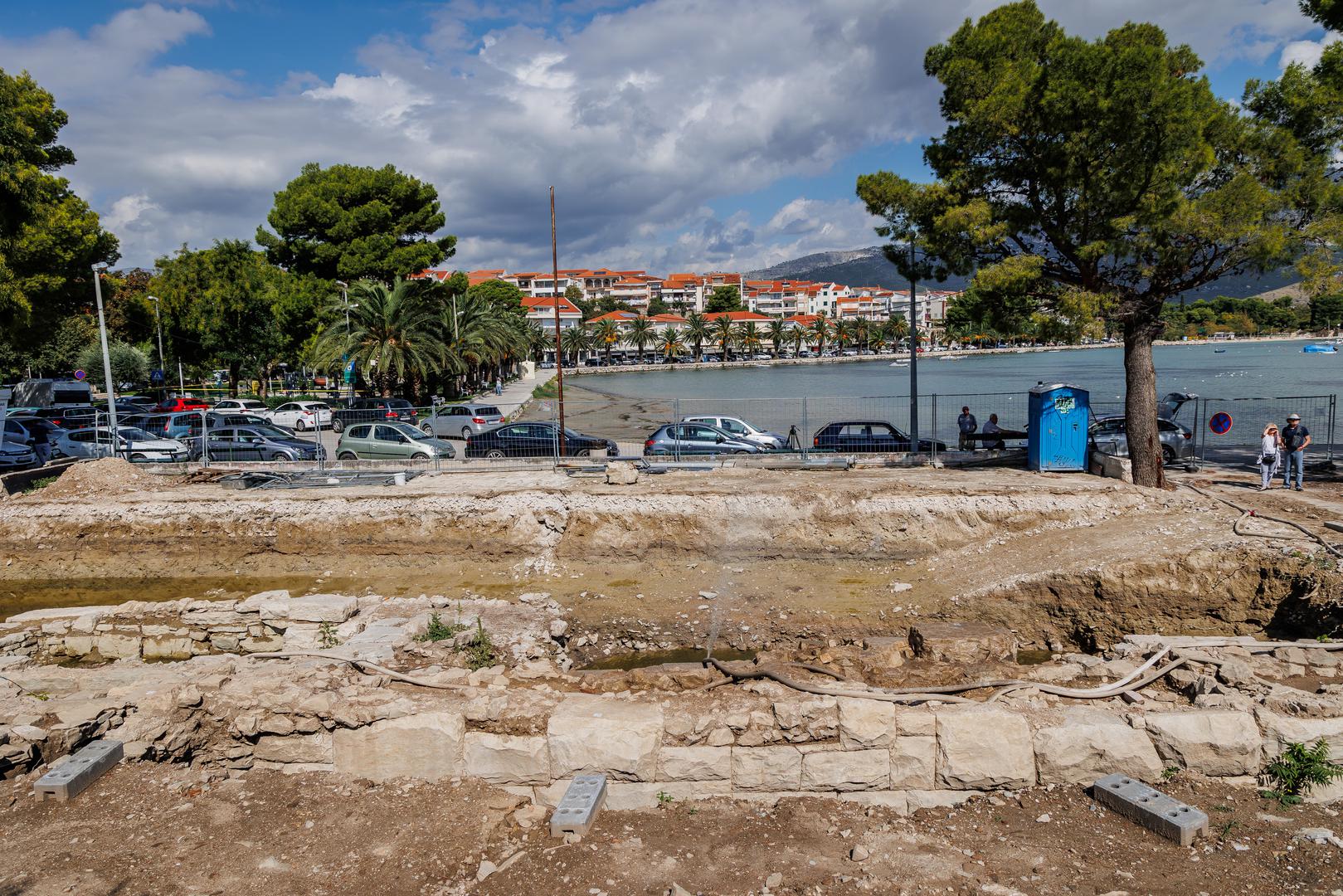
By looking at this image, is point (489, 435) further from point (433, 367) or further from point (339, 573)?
point (433, 367)

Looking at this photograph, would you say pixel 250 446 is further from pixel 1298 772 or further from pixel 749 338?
pixel 749 338

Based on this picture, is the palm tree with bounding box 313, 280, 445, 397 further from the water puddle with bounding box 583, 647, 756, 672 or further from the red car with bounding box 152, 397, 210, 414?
the water puddle with bounding box 583, 647, 756, 672

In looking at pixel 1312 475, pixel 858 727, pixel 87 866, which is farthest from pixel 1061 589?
pixel 87 866

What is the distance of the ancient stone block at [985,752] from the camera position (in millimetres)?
6969

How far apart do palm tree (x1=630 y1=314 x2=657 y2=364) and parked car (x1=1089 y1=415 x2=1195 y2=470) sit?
370 ft

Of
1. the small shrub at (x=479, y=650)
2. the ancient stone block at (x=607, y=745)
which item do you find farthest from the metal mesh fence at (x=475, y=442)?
the ancient stone block at (x=607, y=745)

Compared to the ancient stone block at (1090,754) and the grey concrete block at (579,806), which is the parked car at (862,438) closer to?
the ancient stone block at (1090,754)

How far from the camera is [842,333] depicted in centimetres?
15638

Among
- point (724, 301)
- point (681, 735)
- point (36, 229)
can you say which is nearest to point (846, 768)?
point (681, 735)

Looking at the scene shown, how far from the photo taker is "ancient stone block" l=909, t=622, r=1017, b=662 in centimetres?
1137

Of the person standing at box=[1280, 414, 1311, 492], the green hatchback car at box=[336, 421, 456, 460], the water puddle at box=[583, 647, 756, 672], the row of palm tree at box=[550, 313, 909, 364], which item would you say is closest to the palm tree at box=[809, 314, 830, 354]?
the row of palm tree at box=[550, 313, 909, 364]

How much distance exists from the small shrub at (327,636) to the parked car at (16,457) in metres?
20.5

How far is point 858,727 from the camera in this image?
7082mm

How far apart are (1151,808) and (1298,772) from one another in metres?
1.75
